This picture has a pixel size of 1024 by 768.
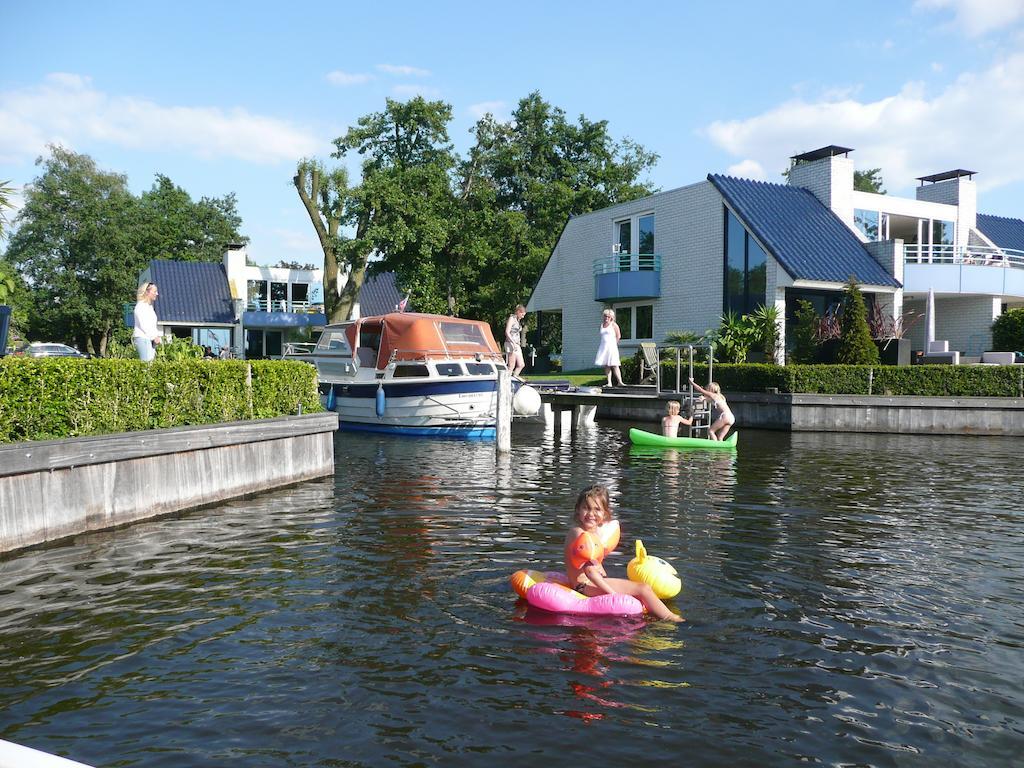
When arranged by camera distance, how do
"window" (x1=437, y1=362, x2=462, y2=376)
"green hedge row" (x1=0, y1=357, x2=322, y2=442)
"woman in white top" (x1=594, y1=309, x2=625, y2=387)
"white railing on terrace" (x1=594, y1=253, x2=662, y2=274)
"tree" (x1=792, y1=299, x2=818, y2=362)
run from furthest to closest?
"white railing on terrace" (x1=594, y1=253, x2=662, y2=274) → "tree" (x1=792, y1=299, x2=818, y2=362) → "woman in white top" (x1=594, y1=309, x2=625, y2=387) → "window" (x1=437, y1=362, x2=462, y2=376) → "green hedge row" (x1=0, y1=357, x2=322, y2=442)

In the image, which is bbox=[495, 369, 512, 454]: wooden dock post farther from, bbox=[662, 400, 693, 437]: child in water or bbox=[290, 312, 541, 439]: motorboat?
bbox=[662, 400, 693, 437]: child in water

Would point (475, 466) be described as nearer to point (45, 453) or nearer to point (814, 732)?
point (45, 453)

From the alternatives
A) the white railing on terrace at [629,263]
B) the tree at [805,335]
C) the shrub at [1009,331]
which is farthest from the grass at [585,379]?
the shrub at [1009,331]

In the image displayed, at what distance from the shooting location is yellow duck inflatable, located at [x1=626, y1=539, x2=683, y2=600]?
729 centimetres

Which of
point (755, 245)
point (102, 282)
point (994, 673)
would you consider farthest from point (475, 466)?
point (102, 282)

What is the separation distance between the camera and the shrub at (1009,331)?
32.4m

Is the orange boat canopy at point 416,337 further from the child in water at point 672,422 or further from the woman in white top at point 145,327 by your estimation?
the woman in white top at point 145,327

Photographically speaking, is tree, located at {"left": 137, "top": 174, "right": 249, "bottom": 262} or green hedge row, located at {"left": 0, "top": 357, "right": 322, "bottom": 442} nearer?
green hedge row, located at {"left": 0, "top": 357, "right": 322, "bottom": 442}

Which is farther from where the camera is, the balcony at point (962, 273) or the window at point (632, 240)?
the window at point (632, 240)

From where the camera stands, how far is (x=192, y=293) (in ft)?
174

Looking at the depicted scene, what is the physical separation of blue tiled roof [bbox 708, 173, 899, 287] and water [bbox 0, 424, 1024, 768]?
62.1ft

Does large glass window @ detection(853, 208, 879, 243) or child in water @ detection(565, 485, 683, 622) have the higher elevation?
large glass window @ detection(853, 208, 879, 243)

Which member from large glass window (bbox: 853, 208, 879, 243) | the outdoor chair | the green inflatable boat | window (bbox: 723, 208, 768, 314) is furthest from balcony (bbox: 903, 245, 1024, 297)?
the green inflatable boat

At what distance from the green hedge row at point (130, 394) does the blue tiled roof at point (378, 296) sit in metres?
42.6
